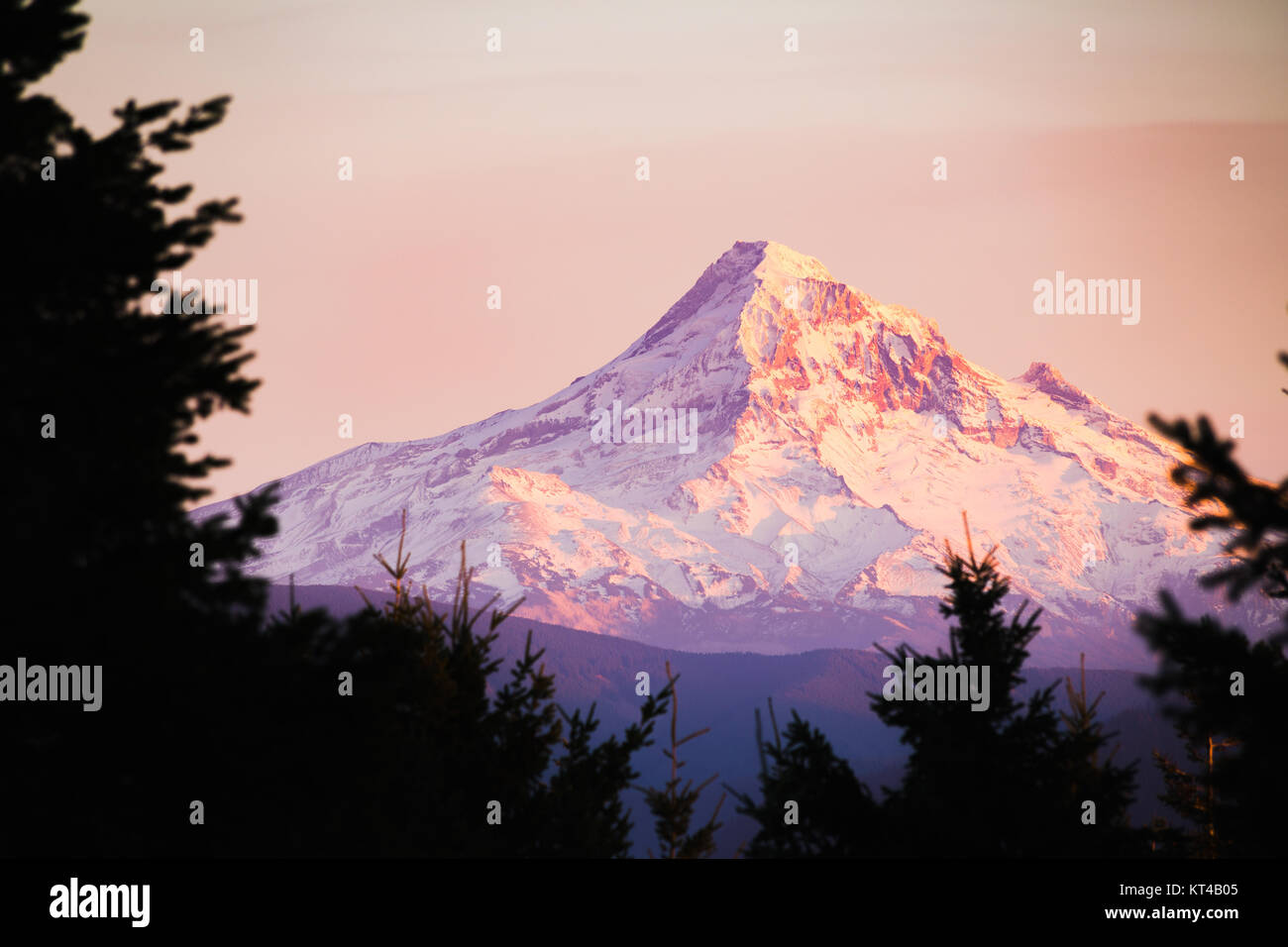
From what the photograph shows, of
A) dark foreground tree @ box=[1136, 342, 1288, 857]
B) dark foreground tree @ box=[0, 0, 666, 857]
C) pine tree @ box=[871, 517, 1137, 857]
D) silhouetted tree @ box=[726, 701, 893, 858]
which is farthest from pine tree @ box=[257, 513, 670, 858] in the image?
dark foreground tree @ box=[1136, 342, 1288, 857]

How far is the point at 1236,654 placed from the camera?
1112 centimetres

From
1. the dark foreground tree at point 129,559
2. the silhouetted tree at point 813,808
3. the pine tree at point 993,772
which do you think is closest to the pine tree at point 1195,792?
the pine tree at point 993,772

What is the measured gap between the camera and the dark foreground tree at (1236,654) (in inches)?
361

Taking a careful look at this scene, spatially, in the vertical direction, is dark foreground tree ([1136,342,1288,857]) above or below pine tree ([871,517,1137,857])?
above

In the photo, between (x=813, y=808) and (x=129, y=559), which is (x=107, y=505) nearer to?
(x=129, y=559)

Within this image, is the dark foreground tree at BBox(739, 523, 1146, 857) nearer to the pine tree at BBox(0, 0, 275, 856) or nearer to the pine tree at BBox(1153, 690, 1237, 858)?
the pine tree at BBox(0, 0, 275, 856)

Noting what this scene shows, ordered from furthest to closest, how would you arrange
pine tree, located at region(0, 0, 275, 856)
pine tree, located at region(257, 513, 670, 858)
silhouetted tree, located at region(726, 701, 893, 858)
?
1. silhouetted tree, located at region(726, 701, 893, 858)
2. pine tree, located at region(257, 513, 670, 858)
3. pine tree, located at region(0, 0, 275, 856)

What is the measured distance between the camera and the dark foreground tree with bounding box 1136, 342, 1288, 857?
916 centimetres

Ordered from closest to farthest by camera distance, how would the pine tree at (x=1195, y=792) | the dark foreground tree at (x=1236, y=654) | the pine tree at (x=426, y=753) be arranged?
the dark foreground tree at (x=1236, y=654)
the pine tree at (x=426, y=753)
the pine tree at (x=1195, y=792)

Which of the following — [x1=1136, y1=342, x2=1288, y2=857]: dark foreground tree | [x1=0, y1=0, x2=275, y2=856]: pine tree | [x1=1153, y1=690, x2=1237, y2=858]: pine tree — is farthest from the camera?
[x1=1153, y1=690, x2=1237, y2=858]: pine tree

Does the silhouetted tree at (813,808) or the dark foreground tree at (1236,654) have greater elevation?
the dark foreground tree at (1236,654)

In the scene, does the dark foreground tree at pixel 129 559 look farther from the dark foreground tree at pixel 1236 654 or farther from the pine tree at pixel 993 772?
the pine tree at pixel 993 772

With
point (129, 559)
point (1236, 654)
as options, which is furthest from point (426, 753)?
point (1236, 654)
